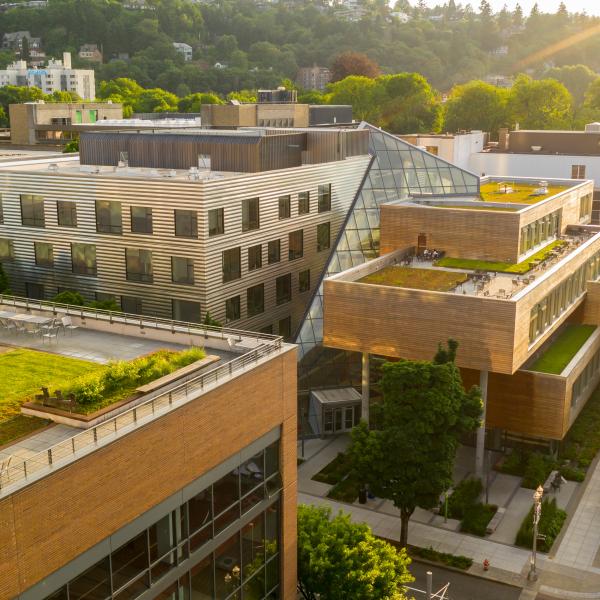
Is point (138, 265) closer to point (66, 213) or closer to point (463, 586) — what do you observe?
point (66, 213)

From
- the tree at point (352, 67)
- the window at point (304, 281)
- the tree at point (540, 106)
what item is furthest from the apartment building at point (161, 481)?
the tree at point (352, 67)

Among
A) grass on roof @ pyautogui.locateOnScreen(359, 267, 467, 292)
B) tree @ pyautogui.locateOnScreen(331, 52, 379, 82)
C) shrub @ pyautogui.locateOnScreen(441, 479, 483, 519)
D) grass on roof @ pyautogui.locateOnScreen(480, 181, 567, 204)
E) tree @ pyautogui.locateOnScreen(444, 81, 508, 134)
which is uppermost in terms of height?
tree @ pyautogui.locateOnScreen(331, 52, 379, 82)

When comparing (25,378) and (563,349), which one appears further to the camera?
(563,349)

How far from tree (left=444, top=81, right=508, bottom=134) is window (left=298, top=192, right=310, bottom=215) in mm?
90793

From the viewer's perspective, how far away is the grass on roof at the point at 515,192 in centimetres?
5203

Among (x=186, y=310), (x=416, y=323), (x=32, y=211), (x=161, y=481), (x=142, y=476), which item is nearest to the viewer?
(x=142, y=476)

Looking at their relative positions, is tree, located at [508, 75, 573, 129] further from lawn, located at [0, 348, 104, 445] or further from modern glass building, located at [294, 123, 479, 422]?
lawn, located at [0, 348, 104, 445]

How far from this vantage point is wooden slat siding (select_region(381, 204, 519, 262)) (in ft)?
145

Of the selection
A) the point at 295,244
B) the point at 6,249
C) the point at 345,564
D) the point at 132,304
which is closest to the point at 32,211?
the point at 6,249

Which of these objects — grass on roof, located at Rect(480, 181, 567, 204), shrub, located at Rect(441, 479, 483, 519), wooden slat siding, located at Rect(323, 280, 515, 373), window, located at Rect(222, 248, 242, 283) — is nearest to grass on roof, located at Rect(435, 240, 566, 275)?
grass on roof, located at Rect(480, 181, 567, 204)

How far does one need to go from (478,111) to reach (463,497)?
10768 cm

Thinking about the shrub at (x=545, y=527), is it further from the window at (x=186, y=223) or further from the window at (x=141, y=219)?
the window at (x=141, y=219)

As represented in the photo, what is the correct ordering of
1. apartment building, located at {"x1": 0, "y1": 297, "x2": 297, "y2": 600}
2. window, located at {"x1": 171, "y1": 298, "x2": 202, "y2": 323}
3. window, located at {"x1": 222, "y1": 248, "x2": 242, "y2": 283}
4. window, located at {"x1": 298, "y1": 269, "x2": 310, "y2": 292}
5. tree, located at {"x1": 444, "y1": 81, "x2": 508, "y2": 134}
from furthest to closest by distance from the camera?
tree, located at {"x1": 444, "y1": 81, "x2": 508, "y2": 134}, window, located at {"x1": 298, "y1": 269, "x2": 310, "y2": 292}, window, located at {"x1": 222, "y1": 248, "x2": 242, "y2": 283}, window, located at {"x1": 171, "y1": 298, "x2": 202, "y2": 323}, apartment building, located at {"x1": 0, "y1": 297, "x2": 297, "y2": 600}

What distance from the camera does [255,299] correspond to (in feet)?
152
